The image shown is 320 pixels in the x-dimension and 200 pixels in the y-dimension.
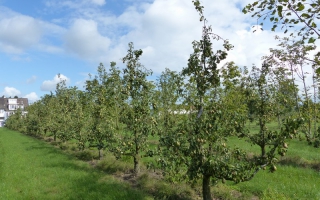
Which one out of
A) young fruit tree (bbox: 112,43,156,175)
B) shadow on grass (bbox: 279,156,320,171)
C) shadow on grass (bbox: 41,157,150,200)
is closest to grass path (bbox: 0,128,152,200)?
shadow on grass (bbox: 41,157,150,200)

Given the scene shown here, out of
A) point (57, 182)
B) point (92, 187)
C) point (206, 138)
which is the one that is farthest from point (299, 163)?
point (57, 182)

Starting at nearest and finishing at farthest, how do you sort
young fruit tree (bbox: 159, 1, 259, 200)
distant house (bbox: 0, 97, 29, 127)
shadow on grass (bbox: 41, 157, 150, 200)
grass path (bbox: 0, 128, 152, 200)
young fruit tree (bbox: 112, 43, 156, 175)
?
young fruit tree (bbox: 159, 1, 259, 200)
shadow on grass (bbox: 41, 157, 150, 200)
grass path (bbox: 0, 128, 152, 200)
young fruit tree (bbox: 112, 43, 156, 175)
distant house (bbox: 0, 97, 29, 127)

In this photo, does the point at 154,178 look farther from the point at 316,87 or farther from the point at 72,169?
the point at 316,87

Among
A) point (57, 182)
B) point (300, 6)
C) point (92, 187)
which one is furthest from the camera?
point (57, 182)

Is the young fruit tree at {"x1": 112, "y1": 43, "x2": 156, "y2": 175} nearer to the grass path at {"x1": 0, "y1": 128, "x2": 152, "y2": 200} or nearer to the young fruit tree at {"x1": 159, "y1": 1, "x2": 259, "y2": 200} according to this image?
the grass path at {"x1": 0, "y1": 128, "x2": 152, "y2": 200}

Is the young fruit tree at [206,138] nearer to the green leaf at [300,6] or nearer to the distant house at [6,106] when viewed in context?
the green leaf at [300,6]

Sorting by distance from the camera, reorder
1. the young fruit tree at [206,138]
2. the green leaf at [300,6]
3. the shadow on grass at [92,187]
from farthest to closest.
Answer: the shadow on grass at [92,187] < the young fruit tree at [206,138] < the green leaf at [300,6]

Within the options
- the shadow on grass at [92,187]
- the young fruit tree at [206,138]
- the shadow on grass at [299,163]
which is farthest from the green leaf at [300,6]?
the shadow on grass at [299,163]

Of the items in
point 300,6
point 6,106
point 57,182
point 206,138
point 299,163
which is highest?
point 6,106

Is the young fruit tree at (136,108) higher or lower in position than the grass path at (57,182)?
higher

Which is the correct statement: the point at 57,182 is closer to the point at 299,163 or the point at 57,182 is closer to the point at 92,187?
the point at 92,187

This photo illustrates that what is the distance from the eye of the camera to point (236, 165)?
7.86 m

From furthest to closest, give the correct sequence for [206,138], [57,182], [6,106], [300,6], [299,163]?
[6,106], [299,163], [57,182], [206,138], [300,6]

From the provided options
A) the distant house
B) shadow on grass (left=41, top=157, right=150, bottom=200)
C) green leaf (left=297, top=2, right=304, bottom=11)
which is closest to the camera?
green leaf (left=297, top=2, right=304, bottom=11)
